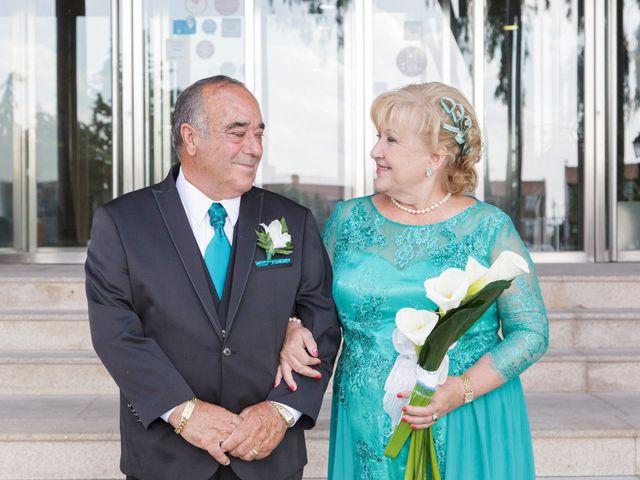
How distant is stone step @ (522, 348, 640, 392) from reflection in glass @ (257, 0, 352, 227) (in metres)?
4.01

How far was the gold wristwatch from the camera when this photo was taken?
93.6 inches

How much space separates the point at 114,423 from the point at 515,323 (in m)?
2.38

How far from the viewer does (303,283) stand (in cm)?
250

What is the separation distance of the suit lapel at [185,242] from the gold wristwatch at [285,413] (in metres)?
0.25

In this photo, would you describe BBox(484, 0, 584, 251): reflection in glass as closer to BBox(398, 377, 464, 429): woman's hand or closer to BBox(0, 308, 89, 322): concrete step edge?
BBox(0, 308, 89, 322): concrete step edge

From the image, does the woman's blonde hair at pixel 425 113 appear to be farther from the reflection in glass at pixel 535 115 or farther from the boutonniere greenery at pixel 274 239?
the reflection in glass at pixel 535 115

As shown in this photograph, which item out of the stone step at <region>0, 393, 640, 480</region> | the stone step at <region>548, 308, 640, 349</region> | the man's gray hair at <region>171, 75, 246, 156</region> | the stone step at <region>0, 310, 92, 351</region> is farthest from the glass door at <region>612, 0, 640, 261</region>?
the man's gray hair at <region>171, 75, 246, 156</region>

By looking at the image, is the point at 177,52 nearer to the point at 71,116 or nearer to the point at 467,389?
the point at 71,116

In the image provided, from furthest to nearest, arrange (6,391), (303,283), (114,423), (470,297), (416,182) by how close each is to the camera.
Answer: (6,391), (114,423), (416,182), (303,283), (470,297)

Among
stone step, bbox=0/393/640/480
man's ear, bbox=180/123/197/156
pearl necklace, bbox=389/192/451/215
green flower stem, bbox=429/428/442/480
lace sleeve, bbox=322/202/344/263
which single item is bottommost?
stone step, bbox=0/393/640/480

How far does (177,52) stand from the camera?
8.32 metres

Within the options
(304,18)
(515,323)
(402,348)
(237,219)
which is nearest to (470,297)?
(402,348)

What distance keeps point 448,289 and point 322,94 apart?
6804 millimetres

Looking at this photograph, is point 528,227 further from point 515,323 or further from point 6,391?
point 515,323
